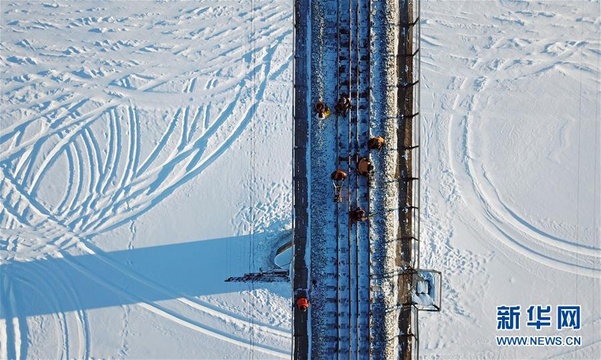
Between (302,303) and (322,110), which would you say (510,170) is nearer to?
(322,110)

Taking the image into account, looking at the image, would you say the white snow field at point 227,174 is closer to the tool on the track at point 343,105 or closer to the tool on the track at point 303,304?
the tool on the track at point 303,304

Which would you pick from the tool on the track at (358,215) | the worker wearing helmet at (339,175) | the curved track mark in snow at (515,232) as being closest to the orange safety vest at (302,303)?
the tool on the track at (358,215)

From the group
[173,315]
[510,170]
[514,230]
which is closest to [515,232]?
[514,230]

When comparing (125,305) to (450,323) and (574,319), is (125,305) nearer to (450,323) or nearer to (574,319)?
(450,323)

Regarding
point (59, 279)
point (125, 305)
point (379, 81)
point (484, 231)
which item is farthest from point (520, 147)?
point (59, 279)

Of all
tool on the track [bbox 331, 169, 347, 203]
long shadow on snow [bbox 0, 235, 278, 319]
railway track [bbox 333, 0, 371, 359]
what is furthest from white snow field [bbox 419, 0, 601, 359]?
long shadow on snow [bbox 0, 235, 278, 319]

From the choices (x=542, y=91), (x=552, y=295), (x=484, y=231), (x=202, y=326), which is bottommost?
(x=202, y=326)

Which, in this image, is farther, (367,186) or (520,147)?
(520,147)
